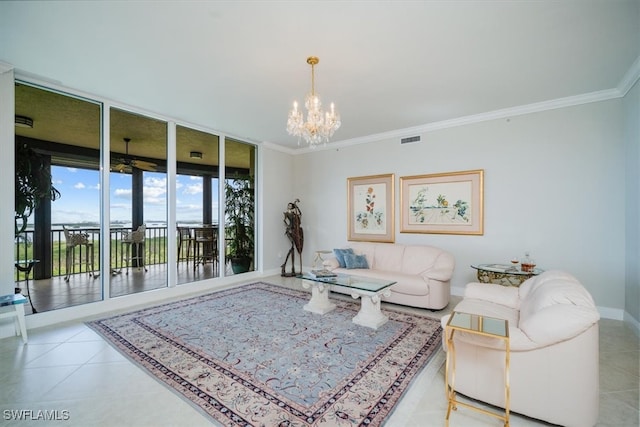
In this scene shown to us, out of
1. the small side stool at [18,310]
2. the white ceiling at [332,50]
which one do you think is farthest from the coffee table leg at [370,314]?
the small side stool at [18,310]

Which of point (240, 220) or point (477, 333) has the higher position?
point (240, 220)

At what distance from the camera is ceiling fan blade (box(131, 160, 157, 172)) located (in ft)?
15.2

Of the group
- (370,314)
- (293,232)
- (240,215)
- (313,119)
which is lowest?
(370,314)

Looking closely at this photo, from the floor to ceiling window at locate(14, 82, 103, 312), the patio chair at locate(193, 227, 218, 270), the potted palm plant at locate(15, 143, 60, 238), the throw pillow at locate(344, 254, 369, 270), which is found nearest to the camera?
the potted palm plant at locate(15, 143, 60, 238)

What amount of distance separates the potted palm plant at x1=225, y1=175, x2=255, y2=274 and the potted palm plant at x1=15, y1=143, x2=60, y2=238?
2.67 metres

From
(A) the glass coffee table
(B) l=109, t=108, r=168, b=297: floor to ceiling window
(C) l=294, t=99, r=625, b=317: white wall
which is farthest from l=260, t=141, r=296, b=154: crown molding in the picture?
(A) the glass coffee table

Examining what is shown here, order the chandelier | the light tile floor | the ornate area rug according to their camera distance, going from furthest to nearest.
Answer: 1. the chandelier
2. the ornate area rug
3. the light tile floor

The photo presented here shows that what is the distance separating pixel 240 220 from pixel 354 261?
8.79 ft

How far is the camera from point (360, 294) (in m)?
3.37

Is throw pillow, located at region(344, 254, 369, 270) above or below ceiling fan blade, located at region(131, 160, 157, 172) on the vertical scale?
below

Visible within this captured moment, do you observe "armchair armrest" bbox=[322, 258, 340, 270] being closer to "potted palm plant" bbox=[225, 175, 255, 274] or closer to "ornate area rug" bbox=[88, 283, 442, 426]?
"ornate area rug" bbox=[88, 283, 442, 426]

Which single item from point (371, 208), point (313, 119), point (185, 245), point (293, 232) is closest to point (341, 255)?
point (371, 208)

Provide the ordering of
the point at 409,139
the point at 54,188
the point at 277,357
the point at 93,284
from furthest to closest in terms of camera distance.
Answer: the point at 409,139 < the point at 93,284 < the point at 54,188 < the point at 277,357

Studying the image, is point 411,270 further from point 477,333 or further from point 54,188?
point 54,188
